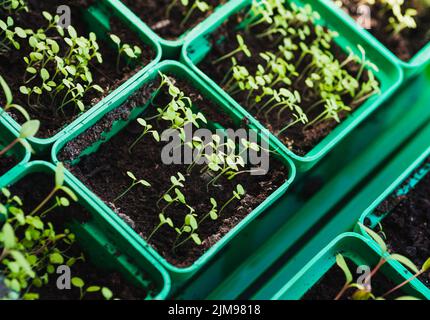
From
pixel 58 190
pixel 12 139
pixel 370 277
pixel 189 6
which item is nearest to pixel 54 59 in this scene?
pixel 12 139

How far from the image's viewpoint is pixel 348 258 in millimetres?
1798

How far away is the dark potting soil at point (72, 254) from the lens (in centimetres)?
165

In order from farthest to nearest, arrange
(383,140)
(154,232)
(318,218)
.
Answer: (383,140) → (318,218) → (154,232)

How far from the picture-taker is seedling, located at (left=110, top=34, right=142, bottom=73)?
1.88 metres

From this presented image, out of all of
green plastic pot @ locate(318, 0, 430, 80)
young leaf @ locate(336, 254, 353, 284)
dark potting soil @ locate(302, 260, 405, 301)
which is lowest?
dark potting soil @ locate(302, 260, 405, 301)

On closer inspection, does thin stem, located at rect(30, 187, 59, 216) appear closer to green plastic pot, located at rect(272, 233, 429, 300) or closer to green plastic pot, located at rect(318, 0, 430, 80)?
green plastic pot, located at rect(272, 233, 429, 300)

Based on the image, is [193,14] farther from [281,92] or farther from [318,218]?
[318,218]

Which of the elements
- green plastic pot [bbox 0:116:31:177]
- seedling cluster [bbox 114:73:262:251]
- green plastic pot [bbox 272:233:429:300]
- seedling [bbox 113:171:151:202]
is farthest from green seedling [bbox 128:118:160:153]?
green plastic pot [bbox 272:233:429:300]

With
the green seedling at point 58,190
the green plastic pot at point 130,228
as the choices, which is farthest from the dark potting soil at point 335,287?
the green seedling at point 58,190

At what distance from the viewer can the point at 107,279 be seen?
1686 mm

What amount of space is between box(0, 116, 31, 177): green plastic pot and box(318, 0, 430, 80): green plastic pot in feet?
3.80

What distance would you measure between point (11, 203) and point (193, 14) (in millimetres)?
972

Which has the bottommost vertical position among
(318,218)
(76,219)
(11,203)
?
(318,218)
